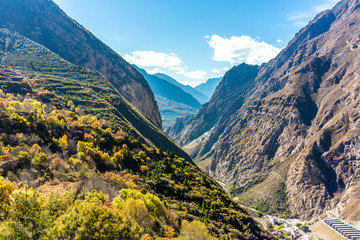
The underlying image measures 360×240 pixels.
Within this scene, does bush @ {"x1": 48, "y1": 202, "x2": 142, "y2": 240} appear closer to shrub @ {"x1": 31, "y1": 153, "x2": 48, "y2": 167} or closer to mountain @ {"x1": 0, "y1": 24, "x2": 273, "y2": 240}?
mountain @ {"x1": 0, "y1": 24, "x2": 273, "y2": 240}

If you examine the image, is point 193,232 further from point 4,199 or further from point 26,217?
point 4,199

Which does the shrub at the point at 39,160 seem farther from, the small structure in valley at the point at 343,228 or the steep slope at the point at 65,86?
the small structure in valley at the point at 343,228

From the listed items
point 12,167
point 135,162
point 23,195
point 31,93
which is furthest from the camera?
point 31,93

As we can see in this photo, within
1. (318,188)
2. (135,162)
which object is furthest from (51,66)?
(318,188)

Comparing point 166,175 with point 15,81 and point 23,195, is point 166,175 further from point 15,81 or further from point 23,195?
point 15,81

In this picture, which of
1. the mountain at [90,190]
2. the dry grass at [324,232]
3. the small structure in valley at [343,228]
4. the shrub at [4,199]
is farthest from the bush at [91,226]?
the dry grass at [324,232]

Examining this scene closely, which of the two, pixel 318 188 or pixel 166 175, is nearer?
pixel 166 175

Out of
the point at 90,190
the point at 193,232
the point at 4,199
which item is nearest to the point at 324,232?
the point at 193,232
